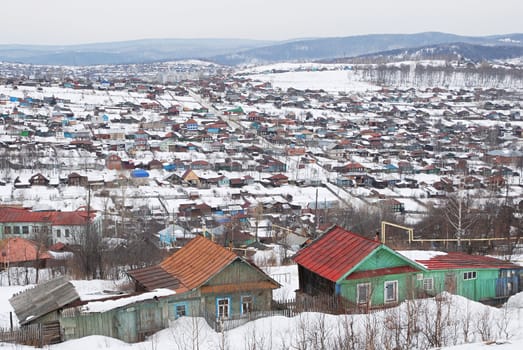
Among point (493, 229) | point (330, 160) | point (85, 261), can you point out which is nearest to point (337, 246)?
point (85, 261)

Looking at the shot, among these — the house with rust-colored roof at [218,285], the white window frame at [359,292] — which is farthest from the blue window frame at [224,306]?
the white window frame at [359,292]

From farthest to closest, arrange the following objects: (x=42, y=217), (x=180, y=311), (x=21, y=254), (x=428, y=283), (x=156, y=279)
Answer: (x=42, y=217)
(x=21, y=254)
(x=428, y=283)
(x=156, y=279)
(x=180, y=311)

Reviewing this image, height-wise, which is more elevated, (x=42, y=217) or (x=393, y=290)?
(x=393, y=290)

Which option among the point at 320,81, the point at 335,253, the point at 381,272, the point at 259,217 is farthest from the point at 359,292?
the point at 320,81

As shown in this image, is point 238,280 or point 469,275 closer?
point 238,280

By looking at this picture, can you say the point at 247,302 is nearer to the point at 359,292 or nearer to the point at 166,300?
the point at 166,300

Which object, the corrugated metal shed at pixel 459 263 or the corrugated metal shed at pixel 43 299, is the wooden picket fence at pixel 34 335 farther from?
the corrugated metal shed at pixel 459 263

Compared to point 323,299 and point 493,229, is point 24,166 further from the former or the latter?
point 323,299
